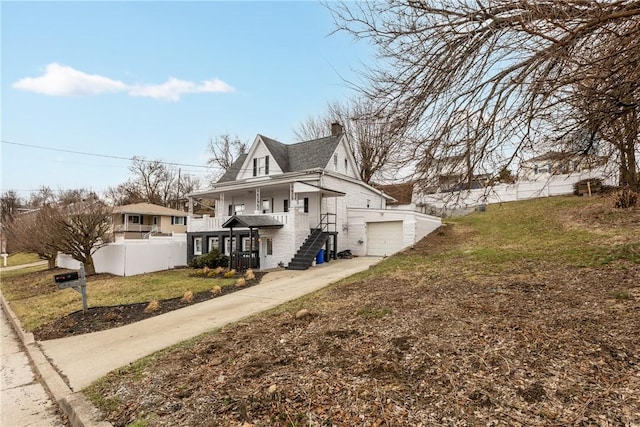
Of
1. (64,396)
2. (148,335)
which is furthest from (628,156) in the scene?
(148,335)

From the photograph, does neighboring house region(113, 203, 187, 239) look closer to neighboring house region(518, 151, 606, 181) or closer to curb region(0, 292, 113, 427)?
curb region(0, 292, 113, 427)

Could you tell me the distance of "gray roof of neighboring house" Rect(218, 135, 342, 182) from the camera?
795 inches

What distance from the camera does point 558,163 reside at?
18.2 ft

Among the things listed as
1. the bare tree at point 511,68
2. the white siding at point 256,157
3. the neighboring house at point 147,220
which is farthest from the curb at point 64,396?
the neighboring house at point 147,220

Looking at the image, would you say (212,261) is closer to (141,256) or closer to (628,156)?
(141,256)

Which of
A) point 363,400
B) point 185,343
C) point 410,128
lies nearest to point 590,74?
point 410,128

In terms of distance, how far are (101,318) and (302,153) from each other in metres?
15.5

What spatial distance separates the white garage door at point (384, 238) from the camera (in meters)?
18.5

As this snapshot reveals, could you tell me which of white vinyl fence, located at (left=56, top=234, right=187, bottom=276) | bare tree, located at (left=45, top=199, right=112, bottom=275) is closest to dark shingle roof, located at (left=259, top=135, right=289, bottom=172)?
white vinyl fence, located at (left=56, top=234, right=187, bottom=276)

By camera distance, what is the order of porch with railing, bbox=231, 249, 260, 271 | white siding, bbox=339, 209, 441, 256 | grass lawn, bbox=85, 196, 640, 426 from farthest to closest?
white siding, bbox=339, 209, 441, 256
porch with railing, bbox=231, 249, 260, 271
grass lawn, bbox=85, 196, 640, 426

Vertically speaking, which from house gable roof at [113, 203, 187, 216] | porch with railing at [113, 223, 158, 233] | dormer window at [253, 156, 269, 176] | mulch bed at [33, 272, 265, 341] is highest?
dormer window at [253, 156, 269, 176]

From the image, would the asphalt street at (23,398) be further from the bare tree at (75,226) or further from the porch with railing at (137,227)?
the porch with railing at (137,227)

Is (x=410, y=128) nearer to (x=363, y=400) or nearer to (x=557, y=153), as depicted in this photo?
(x=557, y=153)

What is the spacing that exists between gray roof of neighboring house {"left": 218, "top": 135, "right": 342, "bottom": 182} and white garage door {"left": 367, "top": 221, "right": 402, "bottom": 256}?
4785mm
